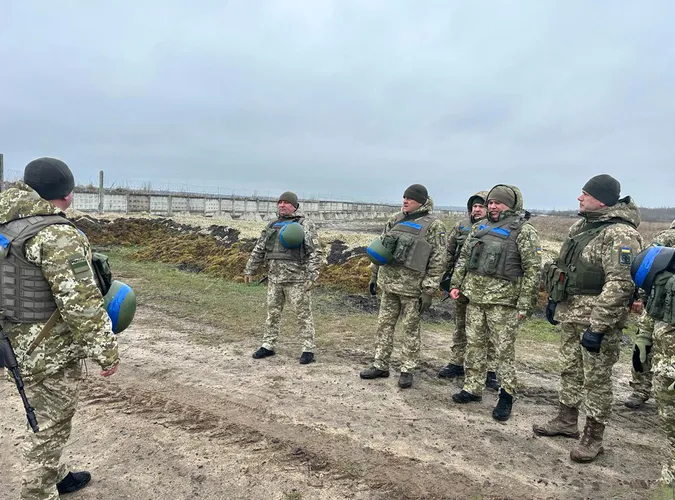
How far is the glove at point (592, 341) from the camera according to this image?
3398 mm

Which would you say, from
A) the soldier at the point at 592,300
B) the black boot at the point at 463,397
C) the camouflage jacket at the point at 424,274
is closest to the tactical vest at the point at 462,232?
the camouflage jacket at the point at 424,274

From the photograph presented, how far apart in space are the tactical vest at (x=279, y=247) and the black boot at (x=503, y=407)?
2.88 m

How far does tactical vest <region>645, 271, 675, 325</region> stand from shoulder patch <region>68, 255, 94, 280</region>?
11.3 ft

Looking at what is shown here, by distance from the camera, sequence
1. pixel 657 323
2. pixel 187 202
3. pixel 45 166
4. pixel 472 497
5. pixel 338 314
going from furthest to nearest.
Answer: pixel 187 202 → pixel 338 314 → pixel 472 497 → pixel 657 323 → pixel 45 166

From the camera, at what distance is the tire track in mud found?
10.2 ft

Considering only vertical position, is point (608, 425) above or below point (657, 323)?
below

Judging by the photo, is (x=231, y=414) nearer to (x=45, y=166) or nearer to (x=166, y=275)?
(x=45, y=166)

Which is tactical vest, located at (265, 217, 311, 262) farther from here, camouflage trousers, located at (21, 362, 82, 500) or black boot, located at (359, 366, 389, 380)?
camouflage trousers, located at (21, 362, 82, 500)

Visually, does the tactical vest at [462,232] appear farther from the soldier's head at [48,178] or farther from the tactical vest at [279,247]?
the soldier's head at [48,178]

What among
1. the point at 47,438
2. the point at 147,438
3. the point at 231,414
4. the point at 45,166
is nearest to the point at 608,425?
the point at 231,414

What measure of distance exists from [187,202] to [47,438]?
30.2m

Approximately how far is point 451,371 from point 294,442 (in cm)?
243

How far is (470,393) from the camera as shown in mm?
4523

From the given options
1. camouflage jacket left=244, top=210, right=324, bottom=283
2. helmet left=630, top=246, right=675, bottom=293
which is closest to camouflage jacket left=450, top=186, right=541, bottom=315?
helmet left=630, top=246, right=675, bottom=293
